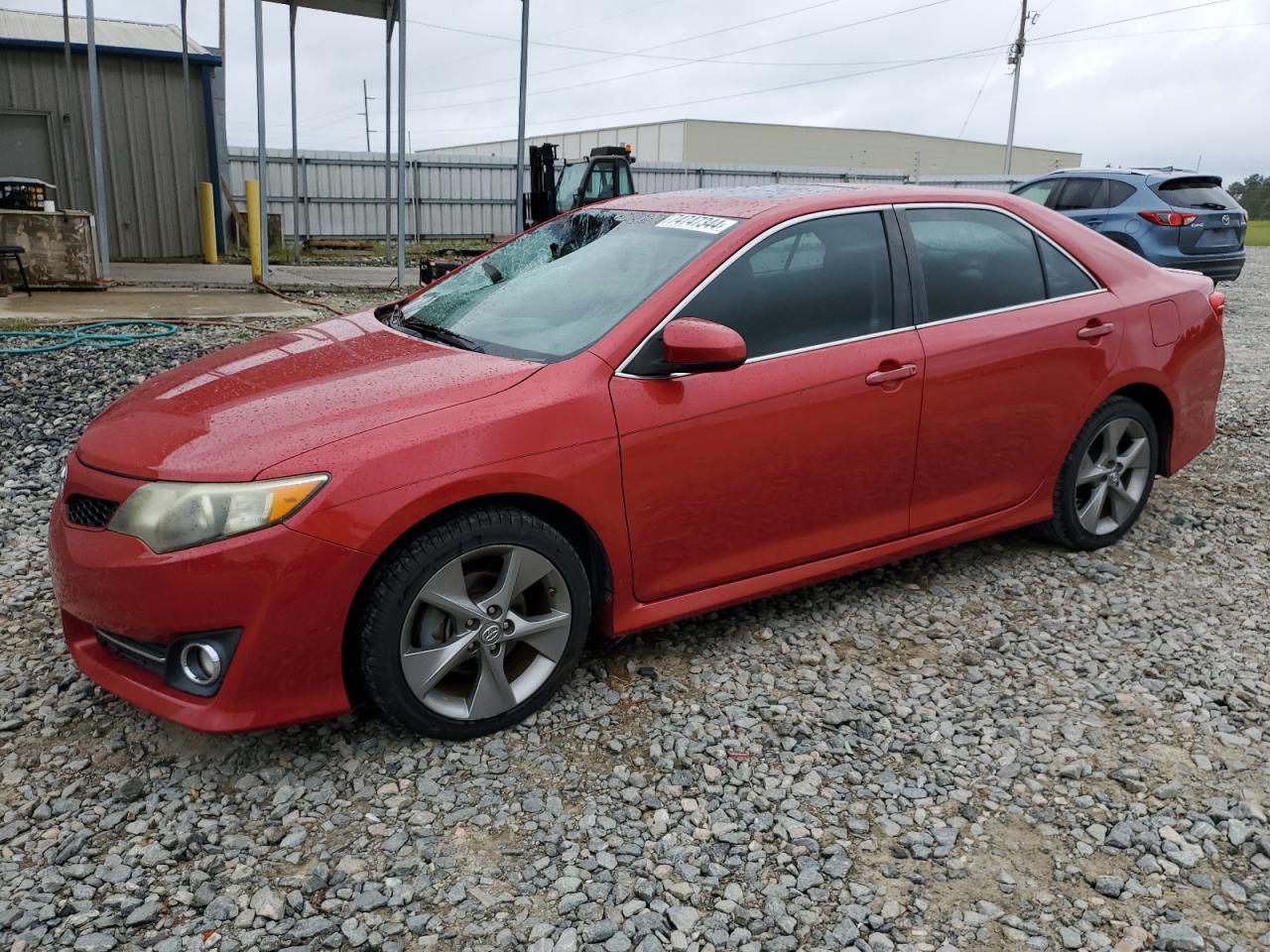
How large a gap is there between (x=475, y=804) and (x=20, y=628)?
80.6 inches

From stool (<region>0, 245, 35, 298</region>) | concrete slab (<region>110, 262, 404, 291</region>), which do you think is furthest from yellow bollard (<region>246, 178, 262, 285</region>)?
stool (<region>0, 245, 35, 298</region>)

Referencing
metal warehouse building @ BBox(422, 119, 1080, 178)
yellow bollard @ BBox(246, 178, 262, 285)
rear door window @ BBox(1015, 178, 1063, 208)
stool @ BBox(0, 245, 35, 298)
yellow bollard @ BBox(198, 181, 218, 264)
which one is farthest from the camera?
metal warehouse building @ BBox(422, 119, 1080, 178)

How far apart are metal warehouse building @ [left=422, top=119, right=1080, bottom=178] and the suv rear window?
40.4m

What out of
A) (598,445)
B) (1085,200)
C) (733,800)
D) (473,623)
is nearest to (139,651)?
(473,623)

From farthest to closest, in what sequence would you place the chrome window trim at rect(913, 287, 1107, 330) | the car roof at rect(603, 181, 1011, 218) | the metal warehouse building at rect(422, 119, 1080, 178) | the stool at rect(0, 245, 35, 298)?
the metal warehouse building at rect(422, 119, 1080, 178), the stool at rect(0, 245, 35, 298), the chrome window trim at rect(913, 287, 1107, 330), the car roof at rect(603, 181, 1011, 218)

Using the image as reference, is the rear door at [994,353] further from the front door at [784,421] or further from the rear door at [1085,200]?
the rear door at [1085,200]

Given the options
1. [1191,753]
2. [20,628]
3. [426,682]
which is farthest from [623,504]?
[20,628]

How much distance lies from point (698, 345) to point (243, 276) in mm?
13525

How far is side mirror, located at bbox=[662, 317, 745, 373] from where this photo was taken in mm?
3066

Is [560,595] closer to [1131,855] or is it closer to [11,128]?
[1131,855]

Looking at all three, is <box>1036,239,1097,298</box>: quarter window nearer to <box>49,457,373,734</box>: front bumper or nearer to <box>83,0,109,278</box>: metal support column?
<box>49,457,373,734</box>: front bumper

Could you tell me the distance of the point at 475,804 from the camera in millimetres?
2777

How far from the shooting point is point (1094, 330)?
165 inches

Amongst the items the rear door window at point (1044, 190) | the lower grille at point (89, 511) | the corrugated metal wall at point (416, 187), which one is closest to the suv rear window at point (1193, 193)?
the rear door window at point (1044, 190)
